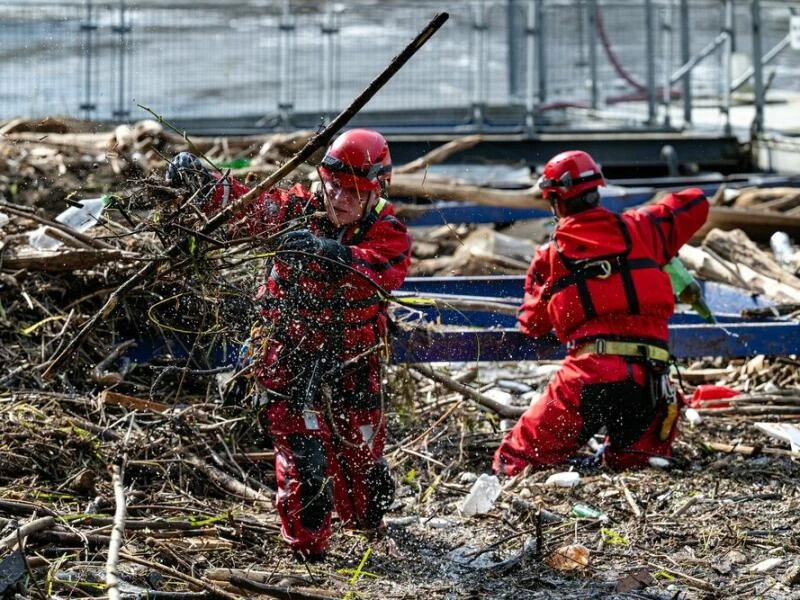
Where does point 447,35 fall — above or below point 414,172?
above

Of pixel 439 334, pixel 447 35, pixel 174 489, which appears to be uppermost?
pixel 447 35

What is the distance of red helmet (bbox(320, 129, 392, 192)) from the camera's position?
5.45m

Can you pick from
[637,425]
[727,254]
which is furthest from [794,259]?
[637,425]

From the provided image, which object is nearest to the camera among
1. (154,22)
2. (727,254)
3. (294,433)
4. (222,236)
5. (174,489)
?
(222,236)

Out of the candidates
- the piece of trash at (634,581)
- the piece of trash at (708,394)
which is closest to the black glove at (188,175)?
the piece of trash at (634,581)

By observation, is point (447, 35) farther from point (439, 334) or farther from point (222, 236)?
point (222, 236)

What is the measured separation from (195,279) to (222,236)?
21cm

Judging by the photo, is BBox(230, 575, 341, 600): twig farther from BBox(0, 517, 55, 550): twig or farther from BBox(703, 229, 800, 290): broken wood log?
BBox(703, 229, 800, 290): broken wood log

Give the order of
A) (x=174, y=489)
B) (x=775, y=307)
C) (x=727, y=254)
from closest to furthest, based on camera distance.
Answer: (x=174, y=489) → (x=775, y=307) → (x=727, y=254)

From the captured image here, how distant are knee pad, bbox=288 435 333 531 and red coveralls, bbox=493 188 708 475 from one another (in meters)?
1.54

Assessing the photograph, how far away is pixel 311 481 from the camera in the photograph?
5.41m

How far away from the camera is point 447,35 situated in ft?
48.1

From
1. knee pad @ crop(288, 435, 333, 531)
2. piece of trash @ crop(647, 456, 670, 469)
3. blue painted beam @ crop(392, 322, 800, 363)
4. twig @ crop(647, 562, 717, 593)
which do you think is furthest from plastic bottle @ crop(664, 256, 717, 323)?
knee pad @ crop(288, 435, 333, 531)

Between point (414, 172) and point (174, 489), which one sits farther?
point (414, 172)
